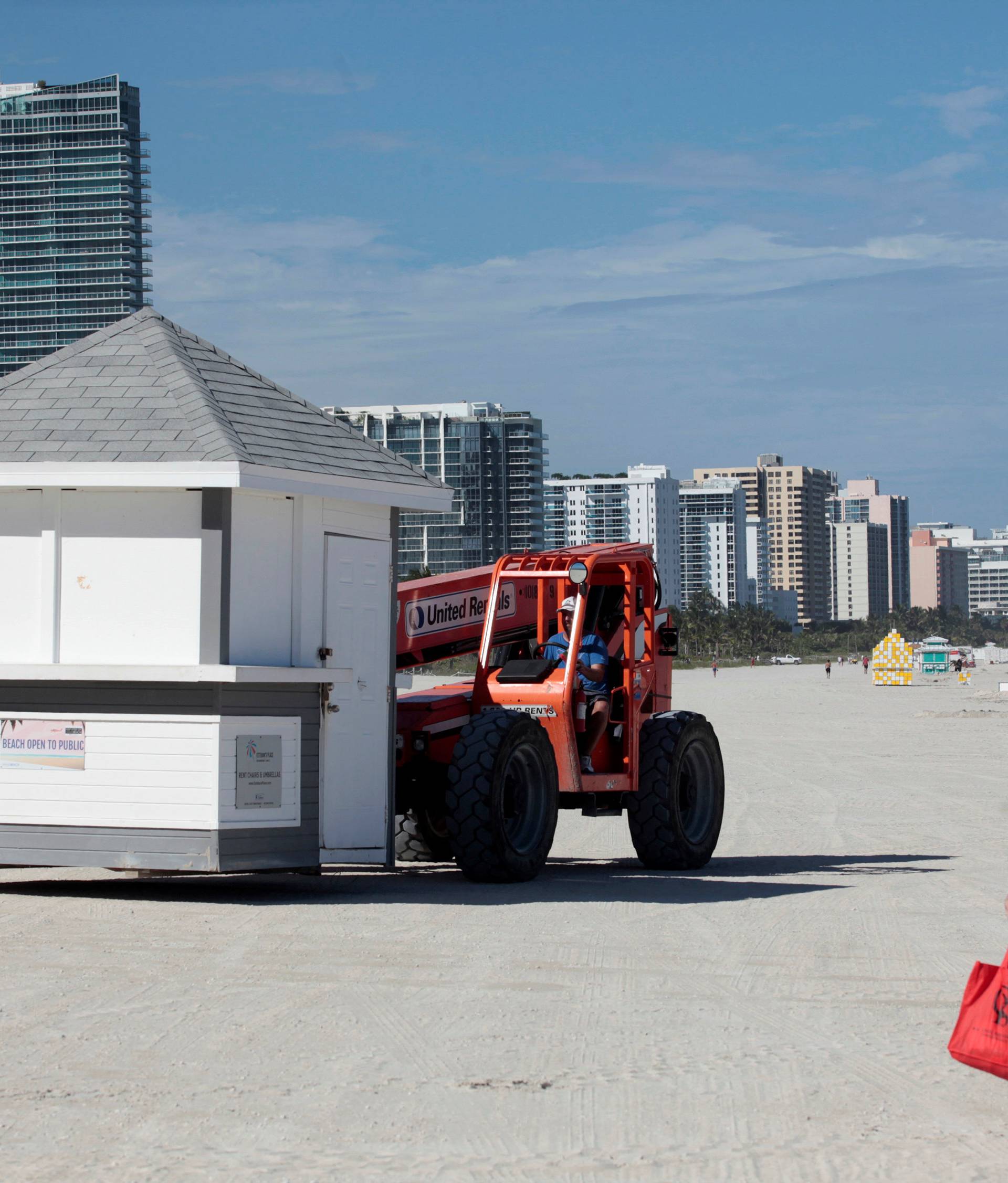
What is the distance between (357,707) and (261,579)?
1401 millimetres

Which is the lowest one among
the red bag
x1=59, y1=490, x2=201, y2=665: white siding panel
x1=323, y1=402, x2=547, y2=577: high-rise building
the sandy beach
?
the sandy beach

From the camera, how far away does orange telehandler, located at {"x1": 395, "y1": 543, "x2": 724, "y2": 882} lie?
1204 cm

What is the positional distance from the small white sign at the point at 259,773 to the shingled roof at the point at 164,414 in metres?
1.95

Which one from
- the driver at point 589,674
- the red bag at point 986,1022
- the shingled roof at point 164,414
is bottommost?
the red bag at point 986,1022

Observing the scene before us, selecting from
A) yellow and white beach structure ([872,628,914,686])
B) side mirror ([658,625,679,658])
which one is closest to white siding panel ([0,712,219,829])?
side mirror ([658,625,679,658])

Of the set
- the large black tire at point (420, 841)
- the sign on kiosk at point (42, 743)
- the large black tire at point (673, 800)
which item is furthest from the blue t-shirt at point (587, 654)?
the sign on kiosk at point (42, 743)

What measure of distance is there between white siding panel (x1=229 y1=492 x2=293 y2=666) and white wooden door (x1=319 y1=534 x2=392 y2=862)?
465 millimetres

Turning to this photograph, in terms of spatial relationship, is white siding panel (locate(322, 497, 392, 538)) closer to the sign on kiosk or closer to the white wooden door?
the white wooden door

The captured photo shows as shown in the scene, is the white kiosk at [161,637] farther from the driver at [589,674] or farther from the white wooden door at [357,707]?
the driver at [589,674]

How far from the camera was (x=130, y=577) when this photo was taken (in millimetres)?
10930

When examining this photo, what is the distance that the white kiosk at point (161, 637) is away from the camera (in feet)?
35.2

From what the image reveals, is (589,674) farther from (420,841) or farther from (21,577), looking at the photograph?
(21,577)

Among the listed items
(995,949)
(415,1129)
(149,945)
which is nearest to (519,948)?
(149,945)

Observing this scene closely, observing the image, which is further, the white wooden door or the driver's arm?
the driver's arm
